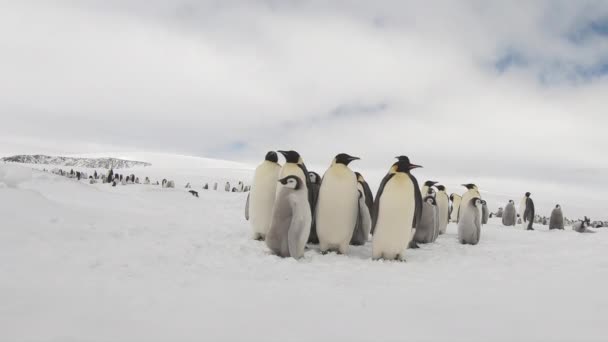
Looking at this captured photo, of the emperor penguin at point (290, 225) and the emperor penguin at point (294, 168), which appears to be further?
the emperor penguin at point (294, 168)

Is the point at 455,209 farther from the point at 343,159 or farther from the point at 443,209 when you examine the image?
the point at 343,159

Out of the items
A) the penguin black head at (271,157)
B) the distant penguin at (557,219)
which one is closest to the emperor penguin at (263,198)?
the penguin black head at (271,157)

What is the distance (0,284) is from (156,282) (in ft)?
3.21

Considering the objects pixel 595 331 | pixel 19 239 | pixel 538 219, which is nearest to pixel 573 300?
pixel 595 331

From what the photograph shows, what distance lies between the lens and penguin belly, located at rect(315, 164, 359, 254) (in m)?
5.49

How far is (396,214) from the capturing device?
5387 millimetres

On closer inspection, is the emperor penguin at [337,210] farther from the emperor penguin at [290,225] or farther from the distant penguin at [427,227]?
the distant penguin at [427,227]

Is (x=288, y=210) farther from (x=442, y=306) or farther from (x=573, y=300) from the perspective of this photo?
(x=573, y=300)

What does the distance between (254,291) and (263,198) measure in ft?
10.7

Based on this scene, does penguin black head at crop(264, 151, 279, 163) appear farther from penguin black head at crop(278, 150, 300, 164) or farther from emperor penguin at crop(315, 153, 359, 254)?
emperor penguin at crop(315, 153, 359, 254)

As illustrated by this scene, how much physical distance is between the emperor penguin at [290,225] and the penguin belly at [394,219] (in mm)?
1025

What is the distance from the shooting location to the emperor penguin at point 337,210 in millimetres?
5492

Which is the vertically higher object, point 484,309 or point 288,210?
point 288,210

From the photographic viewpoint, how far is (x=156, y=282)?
3.14 metres
